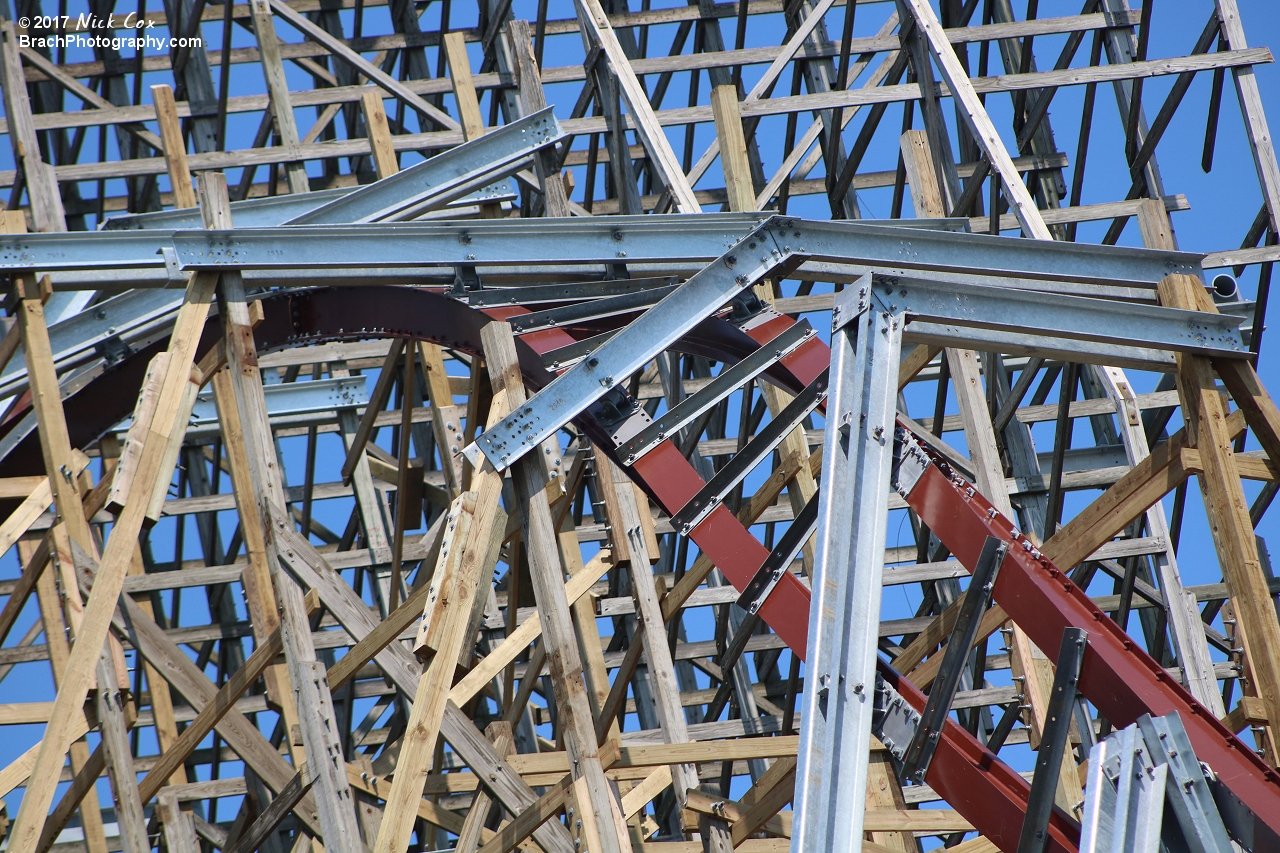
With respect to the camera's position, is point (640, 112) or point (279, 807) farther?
point (640, 112)

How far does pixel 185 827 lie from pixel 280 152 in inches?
213

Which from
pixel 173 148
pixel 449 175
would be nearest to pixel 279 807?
pixel 449 175

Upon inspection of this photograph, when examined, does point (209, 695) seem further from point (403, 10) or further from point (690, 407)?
point (403, 10)

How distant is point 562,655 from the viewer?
5965 millimetres

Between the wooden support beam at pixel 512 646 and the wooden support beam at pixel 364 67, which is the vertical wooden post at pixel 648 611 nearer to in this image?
the wooden support beam at pixel 512 646

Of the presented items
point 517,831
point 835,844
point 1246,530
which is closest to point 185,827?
point 517,831

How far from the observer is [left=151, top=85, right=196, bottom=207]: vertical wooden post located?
9.56 metres

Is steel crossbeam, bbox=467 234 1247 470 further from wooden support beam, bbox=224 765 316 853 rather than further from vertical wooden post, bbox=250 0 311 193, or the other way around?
vertical wooden post, bbox=250 0 311 193

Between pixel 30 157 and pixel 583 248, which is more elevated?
pixel 30 157

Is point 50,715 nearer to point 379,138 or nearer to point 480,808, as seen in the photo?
point 480,808

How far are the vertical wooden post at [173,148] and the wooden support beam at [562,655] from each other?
4.51 meters

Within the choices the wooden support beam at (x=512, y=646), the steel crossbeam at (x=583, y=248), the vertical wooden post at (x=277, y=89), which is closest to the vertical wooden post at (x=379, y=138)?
the vertical wooden post at (x=277, y=89)

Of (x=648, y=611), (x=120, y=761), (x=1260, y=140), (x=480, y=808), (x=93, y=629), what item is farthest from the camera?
(x=1260, y=140)

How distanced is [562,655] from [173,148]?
5.30 meters
